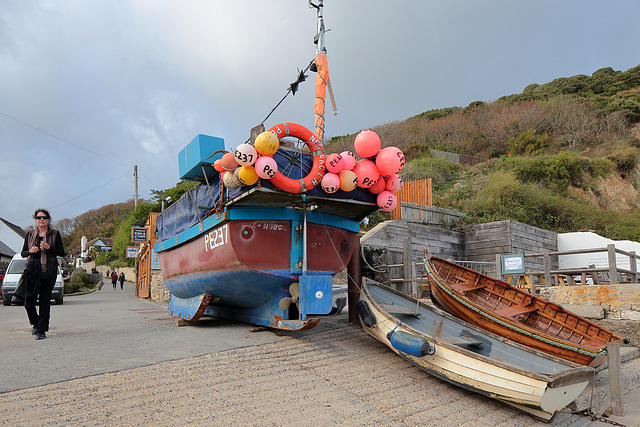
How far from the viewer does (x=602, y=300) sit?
9.03m

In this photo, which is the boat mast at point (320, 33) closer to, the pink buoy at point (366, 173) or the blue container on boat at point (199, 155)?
the blue container on boat at point (199, 155)

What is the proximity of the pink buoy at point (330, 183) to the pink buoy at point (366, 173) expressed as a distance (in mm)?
449

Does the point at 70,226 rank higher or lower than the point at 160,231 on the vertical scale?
higher

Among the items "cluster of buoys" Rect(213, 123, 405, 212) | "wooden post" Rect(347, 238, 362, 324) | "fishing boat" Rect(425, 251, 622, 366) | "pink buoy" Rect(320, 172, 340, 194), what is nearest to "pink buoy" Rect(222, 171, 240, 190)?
"cluster of buoys" Rect(213, 123, 405, 212)

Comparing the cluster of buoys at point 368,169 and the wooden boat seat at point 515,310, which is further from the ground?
the cluster of buoys at point 368,169

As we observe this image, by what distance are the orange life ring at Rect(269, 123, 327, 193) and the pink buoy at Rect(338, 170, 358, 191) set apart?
0.30 meters

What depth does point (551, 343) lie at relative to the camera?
597 centimetres

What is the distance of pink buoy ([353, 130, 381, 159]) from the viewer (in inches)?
233

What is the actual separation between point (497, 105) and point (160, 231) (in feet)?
106

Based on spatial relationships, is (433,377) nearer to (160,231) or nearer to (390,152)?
(390,152)

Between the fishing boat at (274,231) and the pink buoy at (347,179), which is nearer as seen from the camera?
the fishing boat at (274,231)

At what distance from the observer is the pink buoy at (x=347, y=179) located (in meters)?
5.79

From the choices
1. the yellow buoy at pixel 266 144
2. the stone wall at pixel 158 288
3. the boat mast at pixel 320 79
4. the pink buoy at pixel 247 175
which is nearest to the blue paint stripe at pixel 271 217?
the pink buoy at pixel 247 175

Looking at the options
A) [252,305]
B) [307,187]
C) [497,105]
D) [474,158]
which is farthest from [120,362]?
[497,105]
